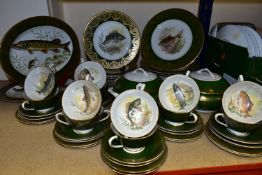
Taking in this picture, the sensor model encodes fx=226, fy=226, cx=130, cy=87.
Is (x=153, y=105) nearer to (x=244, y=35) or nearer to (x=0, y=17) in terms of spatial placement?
(x=244, y=35)

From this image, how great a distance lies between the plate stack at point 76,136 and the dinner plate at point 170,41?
0.40m

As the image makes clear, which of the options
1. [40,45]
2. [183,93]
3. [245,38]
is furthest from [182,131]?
[40,45]

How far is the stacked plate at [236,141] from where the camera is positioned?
64cm

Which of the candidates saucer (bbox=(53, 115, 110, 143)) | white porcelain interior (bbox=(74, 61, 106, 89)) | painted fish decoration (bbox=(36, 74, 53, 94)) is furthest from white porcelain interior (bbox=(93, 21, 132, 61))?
saucer (bbox=(53, 115, 110, 143))

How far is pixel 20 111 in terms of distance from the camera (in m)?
0.81

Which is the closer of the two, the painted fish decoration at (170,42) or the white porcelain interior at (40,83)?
the white porcelain interior at (40,83)

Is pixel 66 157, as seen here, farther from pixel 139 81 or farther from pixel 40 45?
pixel 40 45

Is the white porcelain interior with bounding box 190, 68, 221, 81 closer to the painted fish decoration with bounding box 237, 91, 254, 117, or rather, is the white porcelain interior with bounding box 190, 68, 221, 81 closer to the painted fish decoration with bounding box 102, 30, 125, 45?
the painted fish decoration with bounding box 237, 91, 254, 117

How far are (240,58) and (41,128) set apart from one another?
0.75 meters

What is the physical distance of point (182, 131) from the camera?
2.31 ft

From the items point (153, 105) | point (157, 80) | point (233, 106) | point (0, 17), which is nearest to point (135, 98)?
point (153, 105)

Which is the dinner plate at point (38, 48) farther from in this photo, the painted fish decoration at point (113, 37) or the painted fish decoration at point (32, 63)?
the painted fish decoration at point (113, 37)

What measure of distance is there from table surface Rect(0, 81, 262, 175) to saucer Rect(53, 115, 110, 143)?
0.09 feet

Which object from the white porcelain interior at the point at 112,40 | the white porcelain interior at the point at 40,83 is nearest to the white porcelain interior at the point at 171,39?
the white porcelain interior at the point at 112,40
